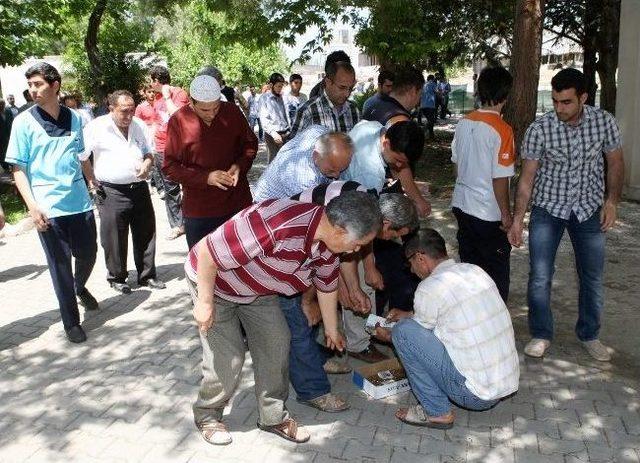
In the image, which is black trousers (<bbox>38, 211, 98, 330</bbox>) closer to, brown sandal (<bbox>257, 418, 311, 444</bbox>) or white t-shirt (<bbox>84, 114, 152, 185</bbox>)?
white t-shirt (<bbox>84, 114, 152, 185</bbox>)

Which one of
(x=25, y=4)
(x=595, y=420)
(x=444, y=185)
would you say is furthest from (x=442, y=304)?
(x=25, y=4)

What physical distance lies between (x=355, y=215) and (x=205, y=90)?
6.33ft

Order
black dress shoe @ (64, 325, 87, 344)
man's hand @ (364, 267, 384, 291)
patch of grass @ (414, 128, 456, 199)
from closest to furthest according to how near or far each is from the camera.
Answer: man's hand @ (364, 267, 384, 291) → black dress shoe @ (64, 325, 87, 344) → patch of grass @ (414, 128, 456, 199)

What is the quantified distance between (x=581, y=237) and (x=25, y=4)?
13834mm

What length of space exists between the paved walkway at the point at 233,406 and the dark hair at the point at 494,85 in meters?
1.75

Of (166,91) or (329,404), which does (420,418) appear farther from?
(166,91)

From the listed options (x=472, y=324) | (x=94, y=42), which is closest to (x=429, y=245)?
(x=472, y=324)

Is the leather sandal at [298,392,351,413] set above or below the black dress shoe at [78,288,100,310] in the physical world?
below

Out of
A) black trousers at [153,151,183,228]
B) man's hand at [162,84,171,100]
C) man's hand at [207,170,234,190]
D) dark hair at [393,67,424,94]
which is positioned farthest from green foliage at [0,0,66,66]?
dark hair at [393,67,424,94]

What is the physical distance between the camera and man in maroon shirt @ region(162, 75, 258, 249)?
13.8ft

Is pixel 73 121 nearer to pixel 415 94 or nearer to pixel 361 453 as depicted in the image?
pixel 415 94

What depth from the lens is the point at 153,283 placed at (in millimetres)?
5969

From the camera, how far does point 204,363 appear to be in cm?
320

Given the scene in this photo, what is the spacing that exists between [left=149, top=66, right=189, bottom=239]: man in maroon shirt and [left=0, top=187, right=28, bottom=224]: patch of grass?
2.42 m
